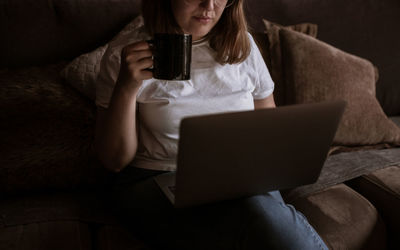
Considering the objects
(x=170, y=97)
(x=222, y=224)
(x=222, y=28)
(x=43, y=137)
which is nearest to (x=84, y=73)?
(x=43, y=137)

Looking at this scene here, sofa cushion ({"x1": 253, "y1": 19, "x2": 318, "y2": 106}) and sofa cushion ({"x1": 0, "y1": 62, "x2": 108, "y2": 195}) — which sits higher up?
sofa cushion ({"x1": 253, "y1": 19, "x2": 318, "y2": 106})

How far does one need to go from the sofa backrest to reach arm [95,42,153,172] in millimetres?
512

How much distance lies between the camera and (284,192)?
131 cm

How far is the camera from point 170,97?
3.57ft

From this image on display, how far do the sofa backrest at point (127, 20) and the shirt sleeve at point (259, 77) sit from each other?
1.46 feet

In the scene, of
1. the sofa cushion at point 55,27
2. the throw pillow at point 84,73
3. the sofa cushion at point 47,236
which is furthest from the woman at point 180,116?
the sofa cushion at point 55,27

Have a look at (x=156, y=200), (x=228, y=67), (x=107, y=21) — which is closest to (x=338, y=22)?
(x=228, y=67)

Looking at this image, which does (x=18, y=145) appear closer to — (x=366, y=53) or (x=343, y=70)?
(x=343, y=70)

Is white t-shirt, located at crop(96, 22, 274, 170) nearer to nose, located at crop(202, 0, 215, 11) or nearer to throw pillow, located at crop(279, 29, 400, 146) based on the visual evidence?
nose, located at crop(202, 0, 215, 11)

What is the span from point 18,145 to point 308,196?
948 millimetres

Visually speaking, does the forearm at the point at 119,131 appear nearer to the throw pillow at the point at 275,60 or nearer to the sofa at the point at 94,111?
the sofa at the point at 94,111

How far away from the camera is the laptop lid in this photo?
712 mm

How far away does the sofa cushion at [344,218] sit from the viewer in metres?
1.11

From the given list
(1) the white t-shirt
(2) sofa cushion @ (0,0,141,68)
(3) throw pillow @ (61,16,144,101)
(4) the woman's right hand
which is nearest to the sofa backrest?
(2) sofa cushion @ (0,0,141,68)
